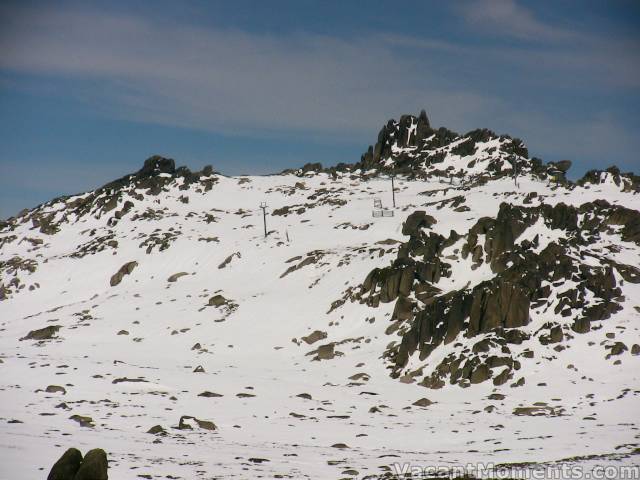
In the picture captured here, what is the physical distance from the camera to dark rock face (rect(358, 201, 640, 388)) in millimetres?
43375

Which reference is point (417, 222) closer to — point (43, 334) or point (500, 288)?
point (500, 288)

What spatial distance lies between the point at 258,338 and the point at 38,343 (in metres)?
24.7

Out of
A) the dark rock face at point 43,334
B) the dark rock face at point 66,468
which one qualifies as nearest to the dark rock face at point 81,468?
the dark rock face at point 66,468

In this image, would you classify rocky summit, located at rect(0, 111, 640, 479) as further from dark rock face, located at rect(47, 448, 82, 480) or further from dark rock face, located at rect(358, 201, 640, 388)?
dark rock face, located at rect(358, 201, 640, 388)

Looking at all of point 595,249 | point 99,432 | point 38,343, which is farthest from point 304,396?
point 38,343

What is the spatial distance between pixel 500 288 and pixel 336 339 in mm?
17347

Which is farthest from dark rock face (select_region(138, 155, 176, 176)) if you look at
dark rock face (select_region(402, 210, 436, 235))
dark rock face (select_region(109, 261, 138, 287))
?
dark rock face (select_region(402, 210, 436, 235))

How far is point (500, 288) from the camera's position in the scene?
4622 centimetres

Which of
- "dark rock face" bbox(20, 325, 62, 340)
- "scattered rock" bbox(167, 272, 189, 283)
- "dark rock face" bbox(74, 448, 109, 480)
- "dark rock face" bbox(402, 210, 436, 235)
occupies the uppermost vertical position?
"dark rock face" bbox(402, 210, 436, 235)

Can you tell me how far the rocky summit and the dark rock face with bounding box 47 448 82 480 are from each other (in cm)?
6

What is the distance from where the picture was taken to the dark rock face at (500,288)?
43375mm

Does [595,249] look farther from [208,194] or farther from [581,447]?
[208,194]

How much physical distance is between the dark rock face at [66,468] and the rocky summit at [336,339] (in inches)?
2.4

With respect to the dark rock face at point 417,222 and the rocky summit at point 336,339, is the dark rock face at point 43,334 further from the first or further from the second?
the dark rock face at point 417,222
